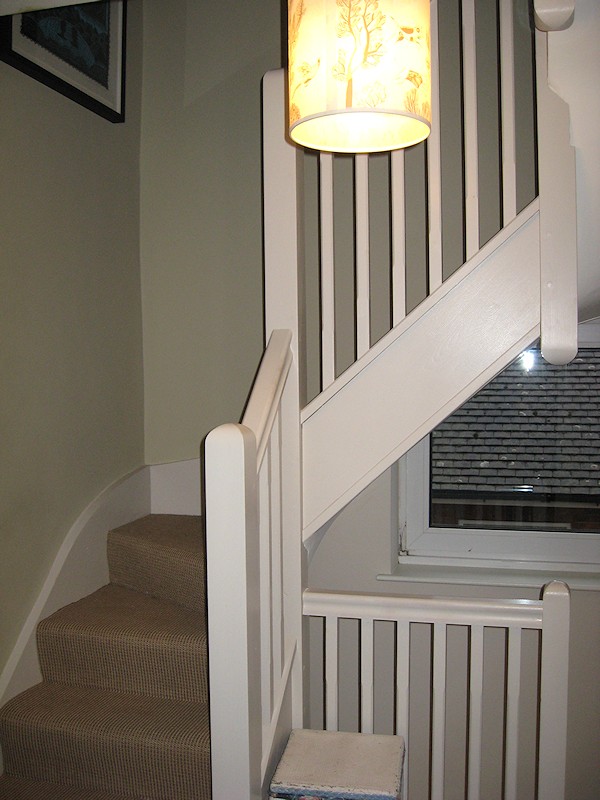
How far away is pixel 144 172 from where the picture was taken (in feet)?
8.56

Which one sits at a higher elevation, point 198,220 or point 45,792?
point 198,220

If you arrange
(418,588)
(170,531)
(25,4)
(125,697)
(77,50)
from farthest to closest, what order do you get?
1. (418,588)
2. (170,531)
3. (77,50)
4. (125,697)
5. (25,4)

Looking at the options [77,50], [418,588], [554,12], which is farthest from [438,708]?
[77,50]

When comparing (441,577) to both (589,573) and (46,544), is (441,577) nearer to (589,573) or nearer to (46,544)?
(589,573)

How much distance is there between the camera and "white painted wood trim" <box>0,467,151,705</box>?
1846mm

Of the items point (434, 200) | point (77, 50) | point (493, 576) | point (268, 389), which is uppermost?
point (77, 50)

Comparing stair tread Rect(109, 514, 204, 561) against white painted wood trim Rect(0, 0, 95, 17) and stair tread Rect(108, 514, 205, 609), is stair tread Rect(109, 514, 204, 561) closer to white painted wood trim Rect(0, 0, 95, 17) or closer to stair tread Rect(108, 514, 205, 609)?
stair tread Rect(108, 514, 205, 609)

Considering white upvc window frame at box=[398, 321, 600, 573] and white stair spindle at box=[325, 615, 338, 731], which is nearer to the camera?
white stair spindle at box=[325, 615, 338, 731]

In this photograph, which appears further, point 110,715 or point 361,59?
point 110,715

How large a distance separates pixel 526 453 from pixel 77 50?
202 centimetres

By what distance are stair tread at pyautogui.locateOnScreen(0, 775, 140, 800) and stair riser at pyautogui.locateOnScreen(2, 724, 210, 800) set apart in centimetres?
1

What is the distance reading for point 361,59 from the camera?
38.7 inches

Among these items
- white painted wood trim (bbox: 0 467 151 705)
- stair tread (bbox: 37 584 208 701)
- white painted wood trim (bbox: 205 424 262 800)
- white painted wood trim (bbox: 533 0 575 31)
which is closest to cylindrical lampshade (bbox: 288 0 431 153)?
white painted wood trim (bbox: 533 0 575 31)

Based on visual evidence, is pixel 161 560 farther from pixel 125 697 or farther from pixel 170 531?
pixel 125 697
